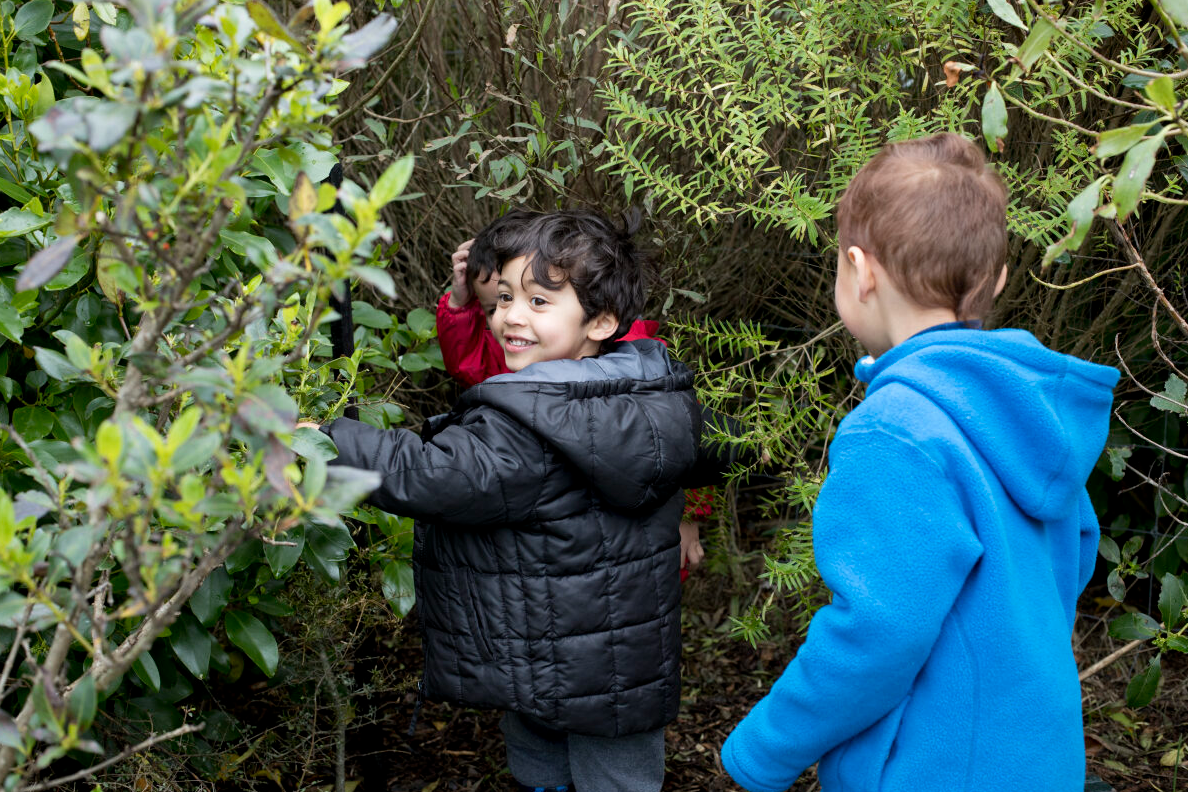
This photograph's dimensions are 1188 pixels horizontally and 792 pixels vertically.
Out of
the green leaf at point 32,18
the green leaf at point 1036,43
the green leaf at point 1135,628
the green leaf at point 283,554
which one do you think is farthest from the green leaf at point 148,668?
the green leaf at point 1135,628

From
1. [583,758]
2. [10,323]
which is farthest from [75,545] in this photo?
[583,758]

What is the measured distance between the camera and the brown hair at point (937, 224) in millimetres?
1641

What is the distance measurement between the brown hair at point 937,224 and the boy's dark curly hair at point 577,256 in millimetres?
853

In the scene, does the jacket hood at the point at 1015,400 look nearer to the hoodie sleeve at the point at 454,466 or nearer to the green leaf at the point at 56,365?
the hoodie sleeve at the point at 454,466

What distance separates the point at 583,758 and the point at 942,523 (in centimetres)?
132

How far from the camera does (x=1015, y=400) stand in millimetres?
1563

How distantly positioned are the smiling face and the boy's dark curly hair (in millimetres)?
21

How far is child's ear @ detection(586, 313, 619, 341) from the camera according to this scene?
2.51 metres

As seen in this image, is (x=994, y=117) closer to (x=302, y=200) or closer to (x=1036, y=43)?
(x=1036, y=43)

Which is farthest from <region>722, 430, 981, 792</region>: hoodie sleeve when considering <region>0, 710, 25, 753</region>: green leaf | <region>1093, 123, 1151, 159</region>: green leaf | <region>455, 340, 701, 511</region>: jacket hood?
<region>0, 710, 25, 753</region>: green leaf

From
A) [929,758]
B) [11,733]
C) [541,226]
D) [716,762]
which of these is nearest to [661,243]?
[541,226]

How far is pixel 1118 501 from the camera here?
404cm

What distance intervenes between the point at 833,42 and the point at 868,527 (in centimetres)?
134

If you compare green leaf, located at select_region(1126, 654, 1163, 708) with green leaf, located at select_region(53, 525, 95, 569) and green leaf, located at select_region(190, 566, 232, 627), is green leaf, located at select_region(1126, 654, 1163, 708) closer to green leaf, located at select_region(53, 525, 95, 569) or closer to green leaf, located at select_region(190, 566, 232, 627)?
green leaf, located at select_region(190, 566, 232, 627)
